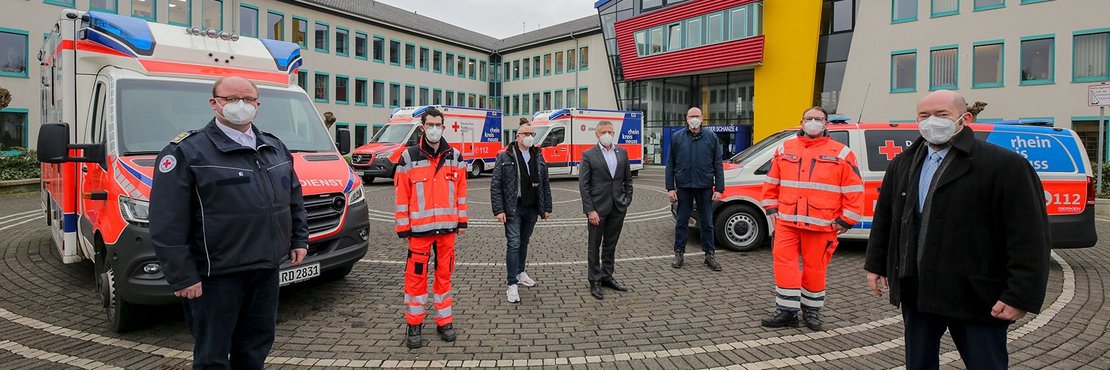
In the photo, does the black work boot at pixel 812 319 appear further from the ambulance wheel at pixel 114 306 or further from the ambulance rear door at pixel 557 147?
the ambulance rear door at pixel 557 147

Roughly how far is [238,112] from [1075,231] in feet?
29.2

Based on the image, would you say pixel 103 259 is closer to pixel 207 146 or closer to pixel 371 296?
pixel 371 296

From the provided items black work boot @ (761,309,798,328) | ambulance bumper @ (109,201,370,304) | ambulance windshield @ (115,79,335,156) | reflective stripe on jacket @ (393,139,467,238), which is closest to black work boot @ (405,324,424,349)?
reflective stripe on jacket @ (393,139,467,238)

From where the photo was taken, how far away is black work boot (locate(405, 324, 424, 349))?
4461mm

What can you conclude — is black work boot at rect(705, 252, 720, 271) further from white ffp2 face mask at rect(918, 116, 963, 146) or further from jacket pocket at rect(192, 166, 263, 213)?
jacket pocket at rect(192, 166, 263, 213)

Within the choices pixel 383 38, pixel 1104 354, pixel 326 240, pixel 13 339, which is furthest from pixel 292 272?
pixel 383 38

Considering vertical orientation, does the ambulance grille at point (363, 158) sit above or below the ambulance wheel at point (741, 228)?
above

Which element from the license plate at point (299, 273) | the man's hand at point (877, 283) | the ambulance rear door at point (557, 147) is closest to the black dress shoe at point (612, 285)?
the license plate at point (299, 273)

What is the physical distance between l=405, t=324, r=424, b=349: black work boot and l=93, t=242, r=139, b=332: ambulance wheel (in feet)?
7.07

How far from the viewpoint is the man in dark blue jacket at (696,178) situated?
23.6 feet

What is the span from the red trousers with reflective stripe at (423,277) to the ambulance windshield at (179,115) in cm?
221

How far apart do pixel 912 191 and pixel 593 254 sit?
11.4ft

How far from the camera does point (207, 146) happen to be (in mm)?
2996

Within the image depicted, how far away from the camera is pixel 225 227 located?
2953 mm
